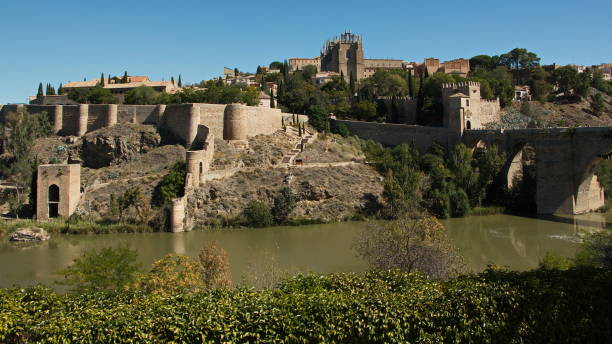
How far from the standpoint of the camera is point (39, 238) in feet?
89.2

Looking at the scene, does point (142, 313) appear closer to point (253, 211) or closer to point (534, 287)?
point (534, 287)

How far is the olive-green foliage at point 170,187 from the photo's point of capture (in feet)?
99.9

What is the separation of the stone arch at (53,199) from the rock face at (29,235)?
3.34 m

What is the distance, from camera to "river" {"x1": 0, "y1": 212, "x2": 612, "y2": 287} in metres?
21.5

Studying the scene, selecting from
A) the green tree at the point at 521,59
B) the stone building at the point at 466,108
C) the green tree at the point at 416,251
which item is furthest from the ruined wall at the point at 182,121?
the green tree at the point at 521,59

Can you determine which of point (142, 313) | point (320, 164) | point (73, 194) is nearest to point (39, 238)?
point (73, 194)

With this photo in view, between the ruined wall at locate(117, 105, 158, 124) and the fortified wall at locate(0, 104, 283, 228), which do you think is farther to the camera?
the ruined wall at locate(117, 105, 158, 124)

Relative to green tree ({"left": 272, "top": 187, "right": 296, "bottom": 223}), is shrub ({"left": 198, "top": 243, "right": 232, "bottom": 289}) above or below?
below

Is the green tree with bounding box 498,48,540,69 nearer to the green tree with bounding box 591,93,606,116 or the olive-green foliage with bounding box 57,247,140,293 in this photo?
the green tree with bounding box 591,93,606,116

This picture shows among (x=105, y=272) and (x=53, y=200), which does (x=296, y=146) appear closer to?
(x=53, y=200)

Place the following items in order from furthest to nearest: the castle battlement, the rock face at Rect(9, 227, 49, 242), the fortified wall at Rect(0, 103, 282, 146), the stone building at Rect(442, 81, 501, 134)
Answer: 1. the castle battlement
2. the stone building at Rect(442, 81, 501, 134)
3. the fortified wall at Rect(0, 103, 282, 146)
4. the rock face at Rect(9, 227, 49, 242)

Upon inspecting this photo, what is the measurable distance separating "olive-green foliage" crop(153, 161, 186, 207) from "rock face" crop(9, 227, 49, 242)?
20.8 ft

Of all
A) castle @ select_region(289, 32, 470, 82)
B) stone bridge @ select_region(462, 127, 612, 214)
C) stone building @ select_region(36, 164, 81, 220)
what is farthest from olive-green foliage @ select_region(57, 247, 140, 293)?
castle @ select_region(289, 32, 470, 82)

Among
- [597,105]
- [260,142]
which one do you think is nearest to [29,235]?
[260,142]
